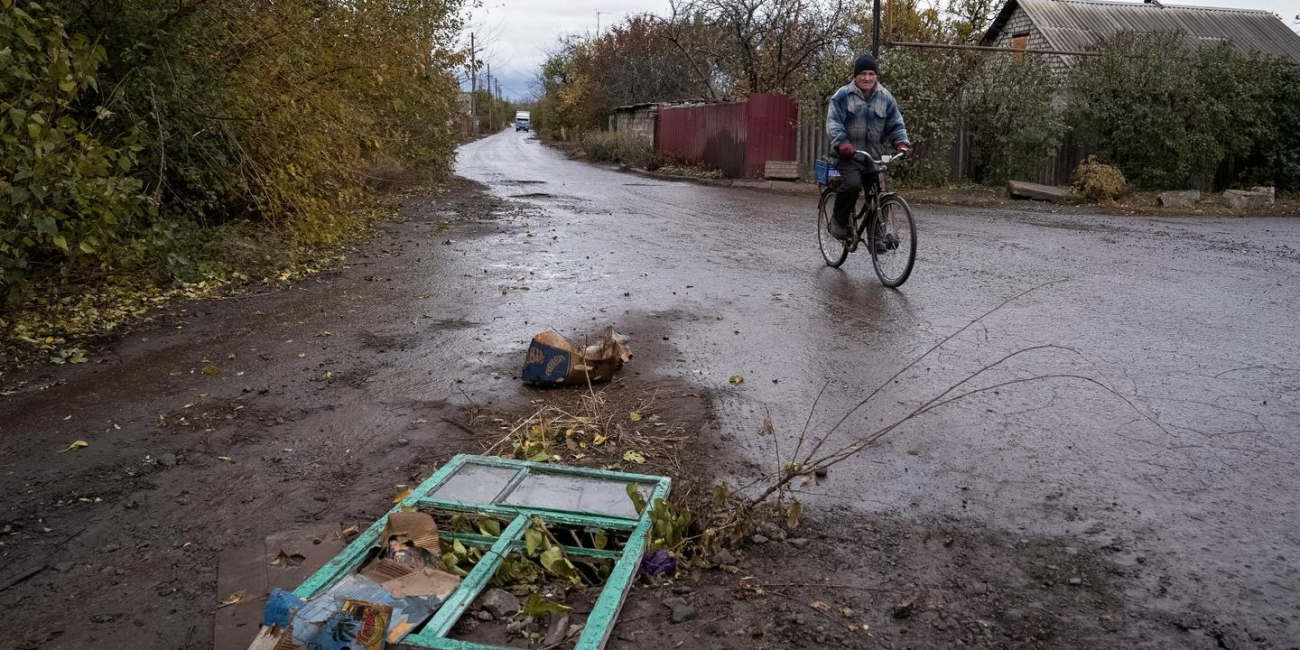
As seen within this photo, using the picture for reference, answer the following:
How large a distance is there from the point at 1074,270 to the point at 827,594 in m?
6.76

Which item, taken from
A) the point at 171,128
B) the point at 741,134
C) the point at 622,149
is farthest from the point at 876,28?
the point at 622,149

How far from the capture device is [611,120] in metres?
44.4

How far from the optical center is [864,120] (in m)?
8.12

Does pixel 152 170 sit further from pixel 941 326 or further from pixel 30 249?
pixel 941 326

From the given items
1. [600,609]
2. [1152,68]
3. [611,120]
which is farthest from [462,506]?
[611,120]

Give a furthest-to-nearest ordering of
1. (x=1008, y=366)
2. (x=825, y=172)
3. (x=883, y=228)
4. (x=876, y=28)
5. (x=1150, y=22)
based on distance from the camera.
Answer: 1. (x=1150, y=22)
2. (x=876, y=28)
3. (x=825, y=172)
4. (x=883, y=228)
5. (x=1008, y=366)

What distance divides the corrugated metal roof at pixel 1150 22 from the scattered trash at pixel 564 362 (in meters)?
30.3


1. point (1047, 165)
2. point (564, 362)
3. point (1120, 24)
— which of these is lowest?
point (564, 362)

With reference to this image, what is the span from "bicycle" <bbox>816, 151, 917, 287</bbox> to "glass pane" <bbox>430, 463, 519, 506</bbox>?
15.8 feet

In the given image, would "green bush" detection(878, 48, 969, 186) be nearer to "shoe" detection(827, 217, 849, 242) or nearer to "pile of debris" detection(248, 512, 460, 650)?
"shoe" detection(827, 217, 849, 242)

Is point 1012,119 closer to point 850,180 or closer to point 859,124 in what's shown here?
point 859,124

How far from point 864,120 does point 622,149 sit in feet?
85.3

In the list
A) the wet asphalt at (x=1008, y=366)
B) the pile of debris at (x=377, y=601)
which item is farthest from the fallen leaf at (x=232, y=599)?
the wet asphalt at (x=1008, y=366)

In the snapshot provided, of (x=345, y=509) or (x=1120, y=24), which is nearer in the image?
(x=345, y=509)
